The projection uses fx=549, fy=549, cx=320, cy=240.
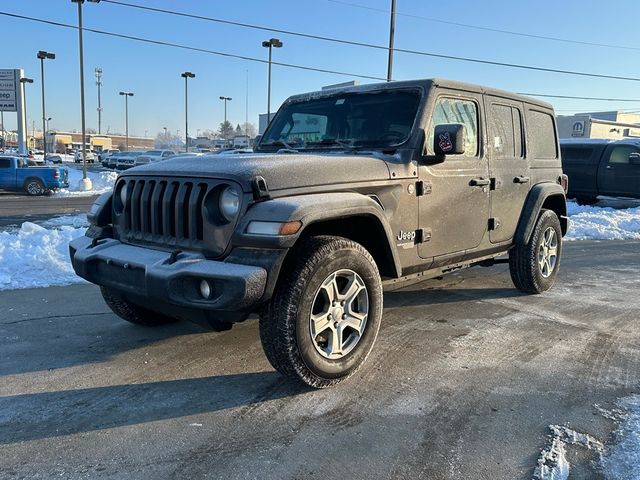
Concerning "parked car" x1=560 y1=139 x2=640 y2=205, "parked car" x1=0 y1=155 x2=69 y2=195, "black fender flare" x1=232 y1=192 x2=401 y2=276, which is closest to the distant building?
"parked car" x1=560 y1=139 x2=640 y2=205

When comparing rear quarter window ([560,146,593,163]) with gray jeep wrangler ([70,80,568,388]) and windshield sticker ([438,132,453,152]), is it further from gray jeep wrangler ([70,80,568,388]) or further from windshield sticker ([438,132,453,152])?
windshield sticker ([438,132,453,152])

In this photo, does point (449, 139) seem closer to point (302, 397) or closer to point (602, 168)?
point (302, 397)

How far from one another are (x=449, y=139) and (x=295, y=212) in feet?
4.94

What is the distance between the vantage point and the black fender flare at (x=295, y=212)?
312 cm

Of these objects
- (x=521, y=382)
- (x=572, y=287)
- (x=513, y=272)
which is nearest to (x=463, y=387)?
(x=521, y=382)

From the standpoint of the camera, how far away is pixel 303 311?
3275mm

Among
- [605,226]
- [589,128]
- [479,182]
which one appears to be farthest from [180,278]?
[589,128]

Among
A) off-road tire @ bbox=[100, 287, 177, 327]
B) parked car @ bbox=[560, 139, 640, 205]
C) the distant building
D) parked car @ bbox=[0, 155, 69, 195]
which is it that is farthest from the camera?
the distant building

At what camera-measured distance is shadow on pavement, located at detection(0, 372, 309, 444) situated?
3.03 m

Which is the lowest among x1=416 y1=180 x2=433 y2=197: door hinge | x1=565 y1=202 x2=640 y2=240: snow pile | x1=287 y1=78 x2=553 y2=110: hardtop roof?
x1=565 y1=202 x2=640 y2=240: snow pile

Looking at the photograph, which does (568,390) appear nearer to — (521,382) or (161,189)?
(521,382)

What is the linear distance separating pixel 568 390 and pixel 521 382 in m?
0.29

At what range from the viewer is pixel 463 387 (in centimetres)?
362

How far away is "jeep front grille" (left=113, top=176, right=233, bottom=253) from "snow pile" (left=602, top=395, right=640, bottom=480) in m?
2.33
